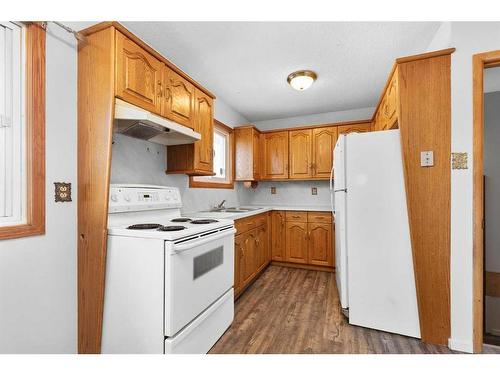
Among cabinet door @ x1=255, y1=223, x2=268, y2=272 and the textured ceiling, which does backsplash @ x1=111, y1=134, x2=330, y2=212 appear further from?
the textured ceiling

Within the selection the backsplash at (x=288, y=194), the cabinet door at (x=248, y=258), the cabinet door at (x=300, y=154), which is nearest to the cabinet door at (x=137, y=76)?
the cabinet door at (x=248, y=258)

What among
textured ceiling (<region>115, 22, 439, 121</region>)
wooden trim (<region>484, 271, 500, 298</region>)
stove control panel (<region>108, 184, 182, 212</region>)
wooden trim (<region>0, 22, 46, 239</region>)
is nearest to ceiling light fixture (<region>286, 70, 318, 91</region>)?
textured ceiling (<region>115, 22, 439, 121</region>)

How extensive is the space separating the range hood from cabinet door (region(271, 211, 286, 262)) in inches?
75.2

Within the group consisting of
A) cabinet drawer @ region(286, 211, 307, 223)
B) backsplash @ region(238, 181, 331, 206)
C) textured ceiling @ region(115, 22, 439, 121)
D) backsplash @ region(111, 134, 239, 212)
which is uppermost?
textured ceiling @ region(115, 22, 439, 121)

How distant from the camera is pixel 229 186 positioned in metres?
3.47

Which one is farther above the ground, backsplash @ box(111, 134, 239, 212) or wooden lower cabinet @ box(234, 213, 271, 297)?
backsplash @ box(111, 134, 239, 212)

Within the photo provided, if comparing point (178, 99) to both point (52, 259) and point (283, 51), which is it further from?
point (52, 259)

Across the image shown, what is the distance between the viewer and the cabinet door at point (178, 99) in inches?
69.9

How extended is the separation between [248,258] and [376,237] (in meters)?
1.37

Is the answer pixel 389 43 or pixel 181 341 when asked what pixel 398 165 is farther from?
pixel 181 341

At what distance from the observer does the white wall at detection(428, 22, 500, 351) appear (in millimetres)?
1569

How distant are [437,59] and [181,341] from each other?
2.47 metres

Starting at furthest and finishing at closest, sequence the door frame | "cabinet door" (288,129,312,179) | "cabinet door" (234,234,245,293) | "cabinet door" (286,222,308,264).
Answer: "cabinet door" (288,129,312,179) < "cabinet door" (286,222,308,264) < "cabinet door" (234,234,245,293) < the door frame

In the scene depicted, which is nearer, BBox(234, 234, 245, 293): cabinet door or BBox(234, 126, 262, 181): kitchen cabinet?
BBox(234, 234, 245, 293): cabinet door
